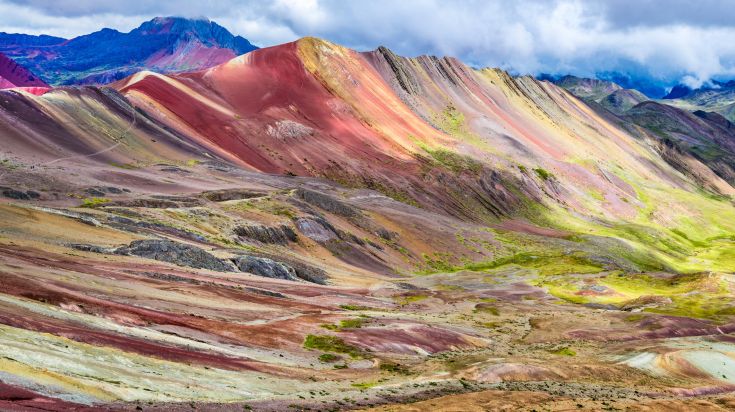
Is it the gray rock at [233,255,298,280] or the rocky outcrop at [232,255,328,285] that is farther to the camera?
the rocky outcrop at [232,255,328,285]

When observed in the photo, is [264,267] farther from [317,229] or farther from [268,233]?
[317,229]

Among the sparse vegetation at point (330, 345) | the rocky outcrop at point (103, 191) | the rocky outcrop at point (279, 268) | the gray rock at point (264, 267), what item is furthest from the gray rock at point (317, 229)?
the sparse vegetation at point (330, 345)

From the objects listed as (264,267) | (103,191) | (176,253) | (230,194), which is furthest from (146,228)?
(230,194)

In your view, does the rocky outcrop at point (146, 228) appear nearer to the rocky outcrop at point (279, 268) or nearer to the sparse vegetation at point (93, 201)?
the rocky outcrop at point (279, 268)

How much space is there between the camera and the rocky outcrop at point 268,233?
125 metres

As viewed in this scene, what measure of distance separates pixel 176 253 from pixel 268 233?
112ft

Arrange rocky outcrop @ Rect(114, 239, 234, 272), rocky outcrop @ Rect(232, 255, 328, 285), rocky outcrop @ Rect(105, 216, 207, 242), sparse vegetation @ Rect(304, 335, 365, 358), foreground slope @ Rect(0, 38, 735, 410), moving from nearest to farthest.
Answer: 1. foreground slope @ Rect(0, 38, 735, 410)
2. sparse vegetation @ Rect(304, 335, 365, 358)
3. rocky outcrop @ Rect(114, 239, 234, 272)
4. rocky outcrop @ Rect(105, 216, 207, 242)
5. rocky outcrop @ Rect(232, 255, 328, 285)

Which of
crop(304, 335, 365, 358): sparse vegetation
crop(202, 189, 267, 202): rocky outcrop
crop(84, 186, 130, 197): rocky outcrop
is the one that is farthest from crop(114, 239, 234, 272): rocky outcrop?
crop(202, 189, 267, 202): rocky outcrop

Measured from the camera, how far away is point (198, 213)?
12331 cm

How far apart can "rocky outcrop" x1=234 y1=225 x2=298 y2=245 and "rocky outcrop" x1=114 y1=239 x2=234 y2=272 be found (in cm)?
2280

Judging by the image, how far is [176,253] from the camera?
9600 cm

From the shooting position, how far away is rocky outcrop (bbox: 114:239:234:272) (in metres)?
92.7

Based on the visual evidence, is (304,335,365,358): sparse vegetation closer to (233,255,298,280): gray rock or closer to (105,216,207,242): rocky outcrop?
(233,255,298,280): gray rock

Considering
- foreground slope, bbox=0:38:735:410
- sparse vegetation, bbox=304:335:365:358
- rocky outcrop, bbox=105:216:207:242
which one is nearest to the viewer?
foreground slope, bbox=0:38:735:410
